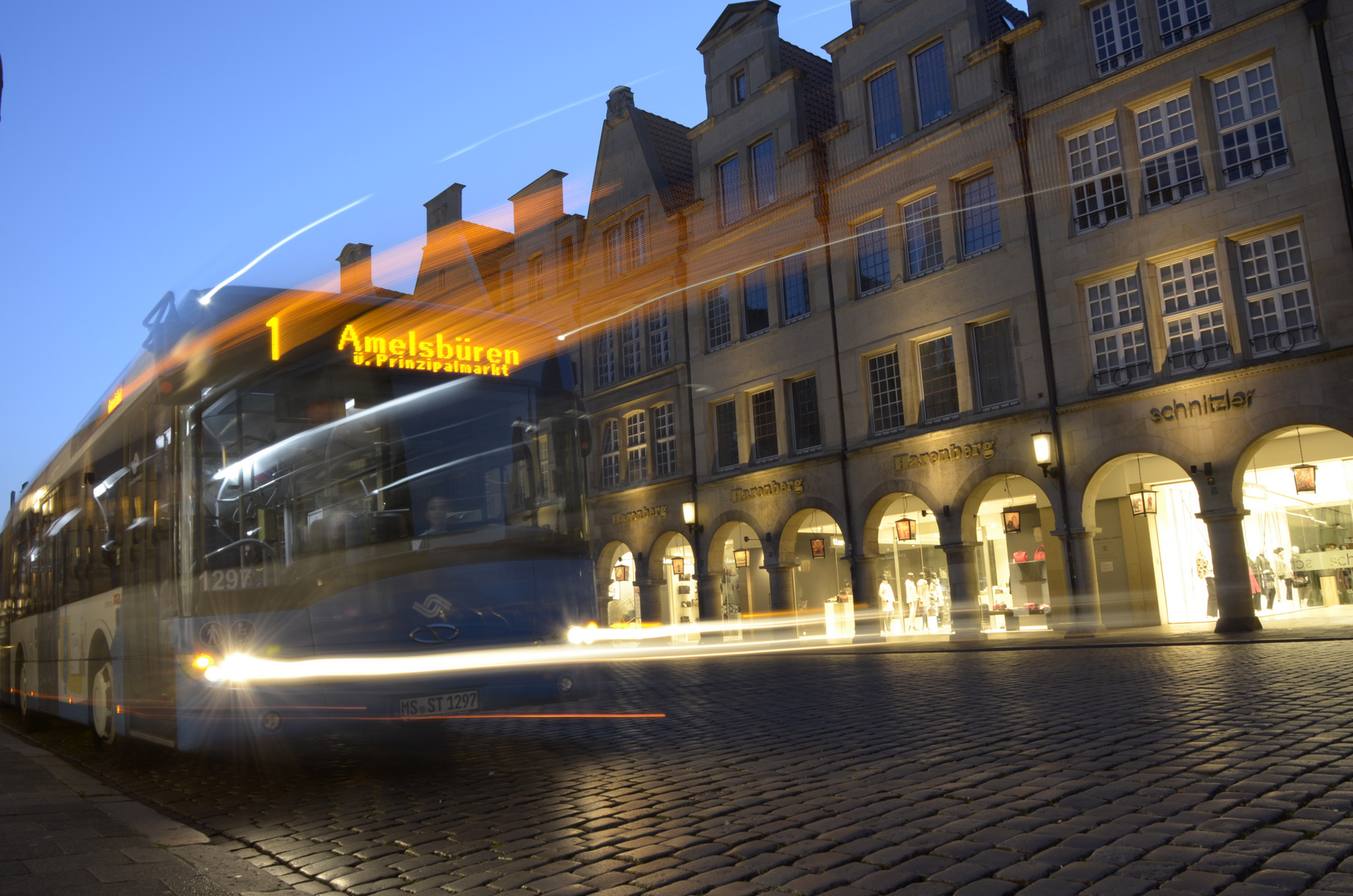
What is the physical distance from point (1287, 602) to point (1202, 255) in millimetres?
7547

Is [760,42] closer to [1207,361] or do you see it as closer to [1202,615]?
[1207,361]

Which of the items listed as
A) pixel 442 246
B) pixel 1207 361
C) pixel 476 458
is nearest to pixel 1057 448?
pixel 1207 361

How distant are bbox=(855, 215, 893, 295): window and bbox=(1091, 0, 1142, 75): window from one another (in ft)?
20.7

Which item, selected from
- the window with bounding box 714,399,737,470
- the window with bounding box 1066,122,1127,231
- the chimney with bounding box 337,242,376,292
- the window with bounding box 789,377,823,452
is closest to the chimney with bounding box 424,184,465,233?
the chimney with bounding box 337,242,376,292

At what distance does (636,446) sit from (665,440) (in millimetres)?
1470

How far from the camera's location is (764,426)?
30.2 m

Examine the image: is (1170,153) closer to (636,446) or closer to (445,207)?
(636,446)

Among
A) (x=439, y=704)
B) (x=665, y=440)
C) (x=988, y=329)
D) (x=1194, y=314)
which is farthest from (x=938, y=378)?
(x=439, y=704)

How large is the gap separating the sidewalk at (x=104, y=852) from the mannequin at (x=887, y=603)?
67.8 feet

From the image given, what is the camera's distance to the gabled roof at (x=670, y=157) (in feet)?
113

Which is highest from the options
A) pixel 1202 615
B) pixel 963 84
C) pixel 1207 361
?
pixel 963 84

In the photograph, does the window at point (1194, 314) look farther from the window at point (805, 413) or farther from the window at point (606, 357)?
the window at point (606, 357)

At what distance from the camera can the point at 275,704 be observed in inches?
315

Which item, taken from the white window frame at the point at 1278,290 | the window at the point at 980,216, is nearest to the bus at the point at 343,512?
the white window frame at the point at 1278,290
